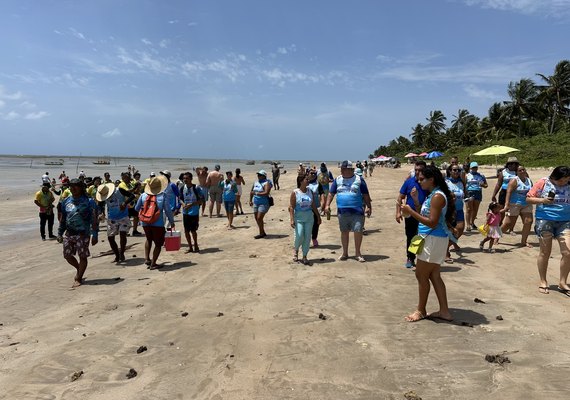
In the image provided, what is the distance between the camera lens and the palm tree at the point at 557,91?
5509cm

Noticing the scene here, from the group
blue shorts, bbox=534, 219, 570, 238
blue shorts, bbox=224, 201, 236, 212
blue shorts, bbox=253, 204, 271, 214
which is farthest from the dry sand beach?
blue shorts, bbox=224, 201, 236, 212

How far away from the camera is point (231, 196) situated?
12609 millimetres

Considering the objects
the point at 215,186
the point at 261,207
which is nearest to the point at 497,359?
the point at 261,207

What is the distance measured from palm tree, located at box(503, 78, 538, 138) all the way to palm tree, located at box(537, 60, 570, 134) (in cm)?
127

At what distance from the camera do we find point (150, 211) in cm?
768

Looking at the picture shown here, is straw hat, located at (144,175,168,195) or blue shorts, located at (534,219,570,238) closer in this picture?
blue shorts, located at (534,219,570,238)

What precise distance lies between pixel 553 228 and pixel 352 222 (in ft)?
10.4

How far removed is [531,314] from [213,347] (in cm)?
394

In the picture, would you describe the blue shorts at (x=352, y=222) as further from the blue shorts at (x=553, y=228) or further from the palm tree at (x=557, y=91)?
the palm tree at (x=557, y=91)

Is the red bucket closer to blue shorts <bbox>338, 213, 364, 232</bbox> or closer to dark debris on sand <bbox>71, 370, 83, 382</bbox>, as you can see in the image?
blue shorts <bbox>338, 213, 364, 232</bbox>

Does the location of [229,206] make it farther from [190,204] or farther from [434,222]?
[434,222]

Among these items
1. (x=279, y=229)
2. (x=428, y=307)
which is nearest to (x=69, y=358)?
(x=428, y=307)

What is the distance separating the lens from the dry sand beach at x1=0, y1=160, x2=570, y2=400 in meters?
3.65

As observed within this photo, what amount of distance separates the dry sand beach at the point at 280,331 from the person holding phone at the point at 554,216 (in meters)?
0.45
